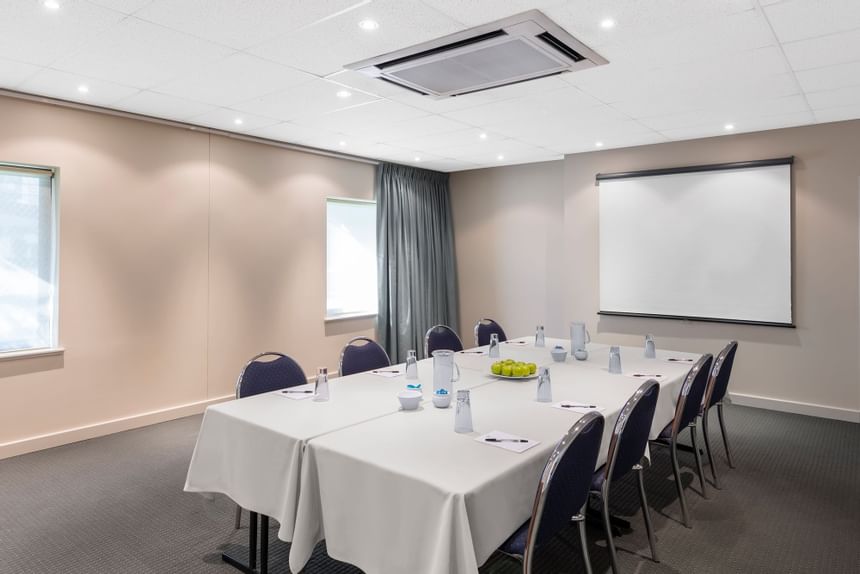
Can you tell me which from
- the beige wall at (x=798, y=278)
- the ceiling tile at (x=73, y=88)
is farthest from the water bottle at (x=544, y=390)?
the beige wall at (x=798, y=278)

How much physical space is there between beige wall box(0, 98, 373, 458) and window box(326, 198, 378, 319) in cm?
39

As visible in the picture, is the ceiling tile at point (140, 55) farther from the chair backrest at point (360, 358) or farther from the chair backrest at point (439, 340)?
the chair backrest at point (439, 340)

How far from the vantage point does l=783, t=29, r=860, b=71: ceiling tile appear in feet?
10.3

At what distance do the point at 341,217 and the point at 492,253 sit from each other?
2.13 metres

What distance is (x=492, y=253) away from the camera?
25.2ft

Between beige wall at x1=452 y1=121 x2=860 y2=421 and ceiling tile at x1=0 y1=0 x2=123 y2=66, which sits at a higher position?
ceiling tile at x1=0 y1=0 x2=123 y2=66

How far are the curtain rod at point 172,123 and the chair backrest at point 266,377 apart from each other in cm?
273

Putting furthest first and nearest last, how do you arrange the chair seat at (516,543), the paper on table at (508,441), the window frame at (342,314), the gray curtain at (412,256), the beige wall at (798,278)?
1. the gray curtain at (412,256)
2. the window frame at (342,314)
3. the beige wall at (798,278)
4. the paper on table at (508,441)
5. the chair seat at (516,543)

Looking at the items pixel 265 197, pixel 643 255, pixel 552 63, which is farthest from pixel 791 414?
pixel 265 197

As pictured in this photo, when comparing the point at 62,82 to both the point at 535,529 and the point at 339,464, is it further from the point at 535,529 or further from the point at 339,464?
the point at 535,529

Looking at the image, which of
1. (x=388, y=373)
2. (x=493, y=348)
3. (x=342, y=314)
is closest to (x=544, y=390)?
(x=388, y=373)

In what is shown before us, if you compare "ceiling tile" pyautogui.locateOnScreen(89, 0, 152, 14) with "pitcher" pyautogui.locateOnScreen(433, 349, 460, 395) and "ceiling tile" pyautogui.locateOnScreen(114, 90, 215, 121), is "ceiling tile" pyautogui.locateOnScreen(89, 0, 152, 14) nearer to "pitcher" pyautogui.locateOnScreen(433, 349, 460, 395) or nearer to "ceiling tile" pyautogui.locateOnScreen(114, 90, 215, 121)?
"ceiling tile" pyautogui.locateOnScreen(114, 90, 215, 121)

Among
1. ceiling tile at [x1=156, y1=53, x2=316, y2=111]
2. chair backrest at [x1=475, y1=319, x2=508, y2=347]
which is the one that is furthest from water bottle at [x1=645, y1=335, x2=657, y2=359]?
ceiling tile at [x1=156, y1=53, x2=316, y2=111]

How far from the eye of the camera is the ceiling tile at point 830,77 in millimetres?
Answer: 3617
